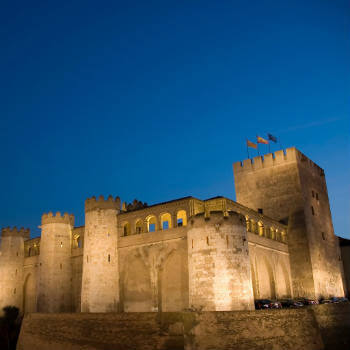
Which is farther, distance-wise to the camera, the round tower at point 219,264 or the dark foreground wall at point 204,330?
the round tower at point 219,264

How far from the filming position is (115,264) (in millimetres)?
→ 36188

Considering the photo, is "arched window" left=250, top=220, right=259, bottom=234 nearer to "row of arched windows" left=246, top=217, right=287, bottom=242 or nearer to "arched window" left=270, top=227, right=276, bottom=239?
"row of arched windows" left=246, top=217, right=287, bottom=242

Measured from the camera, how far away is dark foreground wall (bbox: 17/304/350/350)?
2289 centimetres

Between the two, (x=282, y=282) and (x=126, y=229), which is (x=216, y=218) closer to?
(x=126, y=229)

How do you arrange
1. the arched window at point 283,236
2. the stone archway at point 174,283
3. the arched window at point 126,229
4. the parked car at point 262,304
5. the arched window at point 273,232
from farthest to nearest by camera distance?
the arched window at point 283,236, the arched window at point 273,232, the arched window at point 126,229, the stone archway at point 174,283, the parked car at point 262,304

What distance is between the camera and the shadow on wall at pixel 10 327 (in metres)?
41.9

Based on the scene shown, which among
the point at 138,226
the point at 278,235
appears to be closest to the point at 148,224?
the point at 138,226

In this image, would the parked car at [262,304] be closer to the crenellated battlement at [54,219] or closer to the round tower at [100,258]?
the round tower at [100,258]

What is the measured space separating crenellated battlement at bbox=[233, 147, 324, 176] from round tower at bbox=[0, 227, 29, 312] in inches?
1116

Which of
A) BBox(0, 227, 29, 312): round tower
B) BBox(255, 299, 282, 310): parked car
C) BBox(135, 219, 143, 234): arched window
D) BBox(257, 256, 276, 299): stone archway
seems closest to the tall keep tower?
BBox(257, 256, 276, 299): stone archway

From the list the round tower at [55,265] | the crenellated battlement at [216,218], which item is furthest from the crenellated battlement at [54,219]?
the crenellated battlement at [216,218]

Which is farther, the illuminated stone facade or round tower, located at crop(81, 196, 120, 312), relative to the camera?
round tower, located at crop(81, 196, 120, 312)

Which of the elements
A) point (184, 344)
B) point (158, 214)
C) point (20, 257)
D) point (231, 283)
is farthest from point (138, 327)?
point (20, 257)

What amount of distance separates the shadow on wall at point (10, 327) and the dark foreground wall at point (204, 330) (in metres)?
12.6
